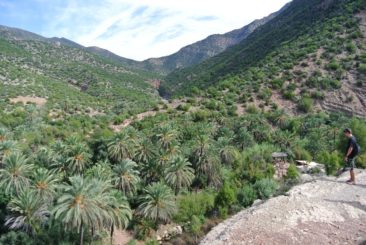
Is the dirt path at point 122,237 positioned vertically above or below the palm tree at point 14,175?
below

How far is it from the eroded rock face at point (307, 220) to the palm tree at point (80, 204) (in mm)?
14941

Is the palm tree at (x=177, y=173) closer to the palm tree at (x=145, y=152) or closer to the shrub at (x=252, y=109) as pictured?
the palm tree at (x=145, y=152)

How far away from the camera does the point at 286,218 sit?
18984 millimetres

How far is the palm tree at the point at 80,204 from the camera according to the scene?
107ft

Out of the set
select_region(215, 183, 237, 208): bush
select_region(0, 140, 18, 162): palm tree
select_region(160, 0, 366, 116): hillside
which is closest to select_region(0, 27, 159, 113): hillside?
select_region(160, 0, 366, 116): hillside

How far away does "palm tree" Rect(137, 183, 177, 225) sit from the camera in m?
45.2

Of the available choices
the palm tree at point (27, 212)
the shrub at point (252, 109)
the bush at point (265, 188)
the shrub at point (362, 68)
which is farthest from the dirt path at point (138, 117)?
the bush at point (265, 188)

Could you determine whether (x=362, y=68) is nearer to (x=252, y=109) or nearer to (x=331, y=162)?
(x=252, y=109)

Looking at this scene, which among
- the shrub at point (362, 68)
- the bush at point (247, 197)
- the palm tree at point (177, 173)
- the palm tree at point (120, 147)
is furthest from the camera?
the shrub at point (362, 68)

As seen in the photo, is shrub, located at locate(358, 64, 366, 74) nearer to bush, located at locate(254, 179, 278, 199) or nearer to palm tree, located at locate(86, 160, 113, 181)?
bush, located at locate(254, 179, 278, 199)

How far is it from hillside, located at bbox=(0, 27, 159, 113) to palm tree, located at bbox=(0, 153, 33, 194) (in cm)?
4864

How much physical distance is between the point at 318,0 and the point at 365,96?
4656 cm

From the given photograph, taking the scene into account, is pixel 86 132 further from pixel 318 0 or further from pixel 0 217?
pixel 318 0

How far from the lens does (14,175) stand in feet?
150
